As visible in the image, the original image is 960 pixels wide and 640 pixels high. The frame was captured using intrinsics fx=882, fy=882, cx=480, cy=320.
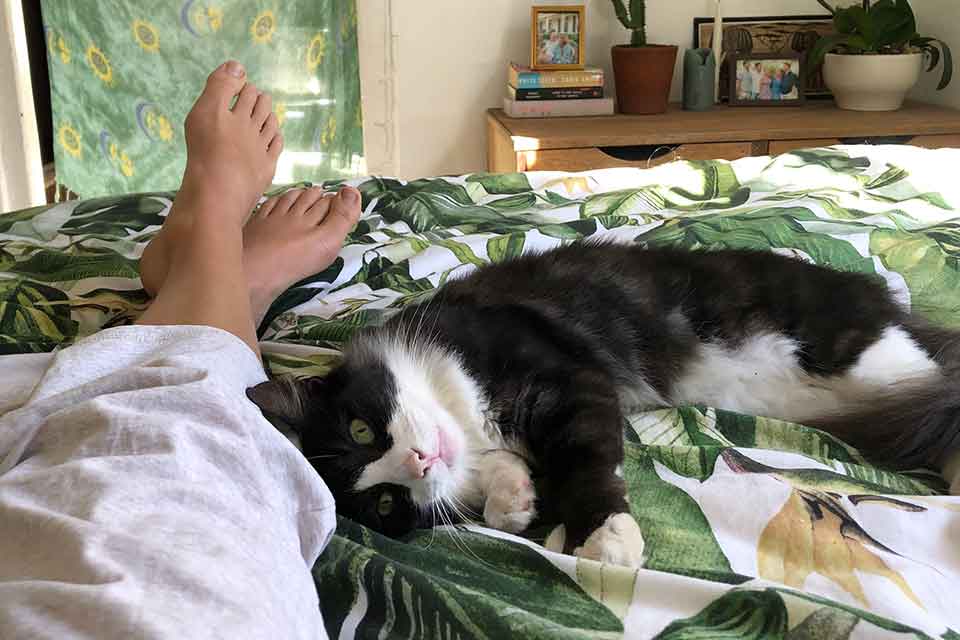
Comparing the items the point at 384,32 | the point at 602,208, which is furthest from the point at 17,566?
the point at 384,32

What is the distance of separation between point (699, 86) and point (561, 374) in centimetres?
212

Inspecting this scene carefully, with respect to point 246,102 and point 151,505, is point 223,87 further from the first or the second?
point 151,505

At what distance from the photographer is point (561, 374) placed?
3.16ft

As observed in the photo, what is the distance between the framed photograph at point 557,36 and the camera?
2809 mm

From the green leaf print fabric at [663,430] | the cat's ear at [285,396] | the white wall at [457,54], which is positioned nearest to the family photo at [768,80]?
the white wall at [457,54]

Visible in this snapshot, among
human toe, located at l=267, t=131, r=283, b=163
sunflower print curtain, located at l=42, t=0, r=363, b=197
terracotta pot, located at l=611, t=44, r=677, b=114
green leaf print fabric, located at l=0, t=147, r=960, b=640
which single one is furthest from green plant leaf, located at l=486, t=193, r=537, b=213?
sunflower print curtain, located at l=42, t=0, r=363, b=197

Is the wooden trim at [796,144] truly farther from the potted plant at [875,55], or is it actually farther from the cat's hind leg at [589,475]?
the cat's hind leg at [589,475]

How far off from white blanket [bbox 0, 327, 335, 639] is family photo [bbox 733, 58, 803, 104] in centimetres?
249

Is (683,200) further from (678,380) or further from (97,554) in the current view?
(97,554)

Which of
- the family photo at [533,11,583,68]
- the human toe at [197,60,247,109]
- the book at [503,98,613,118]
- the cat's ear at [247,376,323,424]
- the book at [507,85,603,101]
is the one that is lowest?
the cat's ear at [247,376,323,424]

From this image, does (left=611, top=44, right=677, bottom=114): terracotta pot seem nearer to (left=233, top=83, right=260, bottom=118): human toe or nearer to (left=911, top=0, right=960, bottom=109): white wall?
(left=911, top=0, right=960, bottom=109): white wall

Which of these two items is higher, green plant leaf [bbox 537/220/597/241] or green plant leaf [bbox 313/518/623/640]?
green plant leaf [bbox 537/220/597/241]

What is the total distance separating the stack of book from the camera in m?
2.74

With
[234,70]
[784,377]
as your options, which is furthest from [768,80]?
Result: [784,377]
